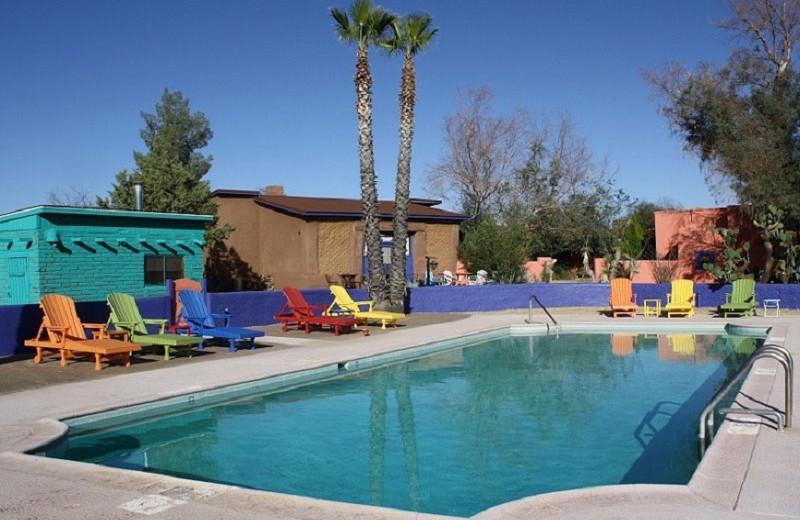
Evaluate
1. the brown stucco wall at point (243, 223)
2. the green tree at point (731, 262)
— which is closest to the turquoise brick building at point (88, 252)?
the brown stucco wall at point (243, 223)

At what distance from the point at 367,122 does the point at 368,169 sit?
54.5 inches

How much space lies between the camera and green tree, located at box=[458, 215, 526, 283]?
2923 cm

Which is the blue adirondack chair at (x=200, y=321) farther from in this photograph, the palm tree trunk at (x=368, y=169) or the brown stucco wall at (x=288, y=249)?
the brown stucco wall at (x=288, y=249)

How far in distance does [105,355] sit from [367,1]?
44.6 feet

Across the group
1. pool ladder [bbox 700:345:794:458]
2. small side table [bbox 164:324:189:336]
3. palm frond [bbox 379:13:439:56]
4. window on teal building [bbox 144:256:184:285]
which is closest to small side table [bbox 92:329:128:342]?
small side table [bbox 164:324:189:336]

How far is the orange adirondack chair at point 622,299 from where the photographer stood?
2261 cm

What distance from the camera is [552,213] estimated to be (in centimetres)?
4181

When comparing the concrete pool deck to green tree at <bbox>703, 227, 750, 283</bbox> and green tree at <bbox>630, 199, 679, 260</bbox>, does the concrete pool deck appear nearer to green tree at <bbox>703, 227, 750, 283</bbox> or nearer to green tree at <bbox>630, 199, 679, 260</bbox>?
green tree at <bbox>703, 227, 750, 283</bbox>

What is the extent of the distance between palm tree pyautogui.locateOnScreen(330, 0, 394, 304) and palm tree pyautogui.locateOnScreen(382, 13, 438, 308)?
0.53 meters

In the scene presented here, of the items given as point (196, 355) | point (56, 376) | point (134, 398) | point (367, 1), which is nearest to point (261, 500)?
point (134, 398)

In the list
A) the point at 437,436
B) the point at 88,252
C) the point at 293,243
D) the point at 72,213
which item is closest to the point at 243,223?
the point at 293,243

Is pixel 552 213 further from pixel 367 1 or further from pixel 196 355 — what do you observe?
pixel 196 355

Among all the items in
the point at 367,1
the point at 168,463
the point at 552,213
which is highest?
the point at 367,1

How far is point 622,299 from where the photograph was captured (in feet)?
74.9
